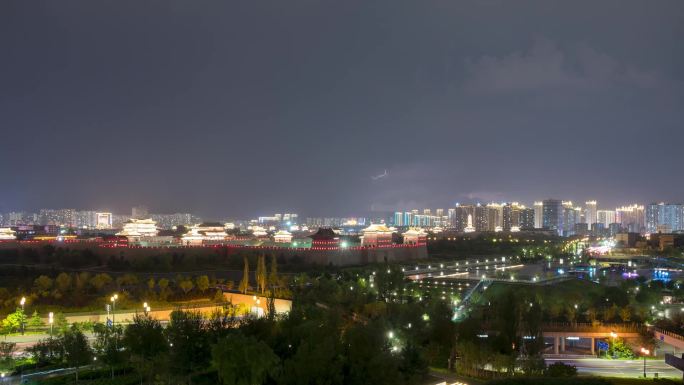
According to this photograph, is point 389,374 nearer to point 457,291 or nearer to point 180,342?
point 180,342

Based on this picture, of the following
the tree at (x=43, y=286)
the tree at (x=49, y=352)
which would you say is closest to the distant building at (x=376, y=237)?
the tree at (x=43, y=286)

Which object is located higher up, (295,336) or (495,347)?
(295,336)

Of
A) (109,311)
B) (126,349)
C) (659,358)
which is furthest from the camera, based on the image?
(109,311)

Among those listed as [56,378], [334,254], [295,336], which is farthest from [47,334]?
[334,254]

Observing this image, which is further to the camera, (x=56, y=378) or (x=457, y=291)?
(x=457, y=291)

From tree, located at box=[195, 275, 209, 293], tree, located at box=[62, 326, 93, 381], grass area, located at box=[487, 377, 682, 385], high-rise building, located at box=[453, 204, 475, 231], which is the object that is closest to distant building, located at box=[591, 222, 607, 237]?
high-rise building, located at box=[453, 204, 475, 231]

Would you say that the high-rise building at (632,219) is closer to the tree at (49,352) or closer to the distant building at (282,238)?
the distant building at (282,238)
